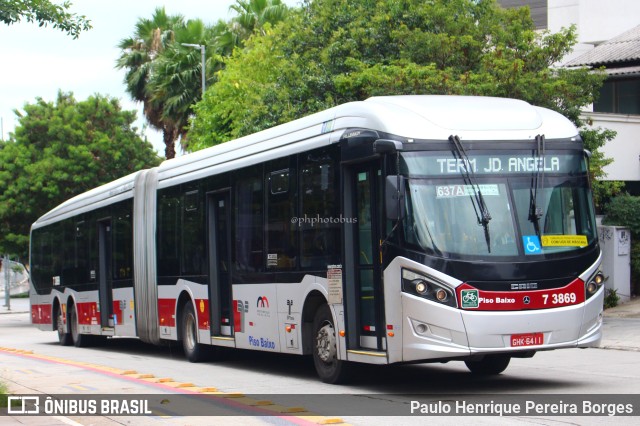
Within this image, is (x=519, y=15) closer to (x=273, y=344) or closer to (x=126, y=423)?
(x=273, y=344)

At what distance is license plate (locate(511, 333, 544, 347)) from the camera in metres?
11.3

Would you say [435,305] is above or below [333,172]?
below

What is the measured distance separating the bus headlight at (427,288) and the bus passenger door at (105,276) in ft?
40.9

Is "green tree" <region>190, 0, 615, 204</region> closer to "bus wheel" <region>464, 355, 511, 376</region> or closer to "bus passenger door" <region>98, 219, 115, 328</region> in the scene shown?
"bus passenger door" <region>98, 219, 115, 328</region>

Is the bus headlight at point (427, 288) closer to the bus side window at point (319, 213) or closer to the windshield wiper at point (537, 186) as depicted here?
the windshield wiper at point (537, 186)

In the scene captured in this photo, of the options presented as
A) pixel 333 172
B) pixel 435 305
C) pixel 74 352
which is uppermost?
pixel 333 172

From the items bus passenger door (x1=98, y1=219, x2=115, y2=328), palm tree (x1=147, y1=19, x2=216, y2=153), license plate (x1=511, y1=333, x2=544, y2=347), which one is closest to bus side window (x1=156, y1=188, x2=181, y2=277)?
bus passenger door (x1=98, y1=219, x2=115, y2=328)

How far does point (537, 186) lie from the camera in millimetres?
11922

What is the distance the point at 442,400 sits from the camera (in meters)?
11.5

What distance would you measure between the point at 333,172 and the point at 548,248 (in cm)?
287

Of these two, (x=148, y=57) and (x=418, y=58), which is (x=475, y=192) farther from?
(x=148, y=57)

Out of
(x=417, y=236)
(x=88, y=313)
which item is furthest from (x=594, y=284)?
(x=88, y=313)

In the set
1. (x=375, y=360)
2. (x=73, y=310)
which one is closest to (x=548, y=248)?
(x=375, y=360)

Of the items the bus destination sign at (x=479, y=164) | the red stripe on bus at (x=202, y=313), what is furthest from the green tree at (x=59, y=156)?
the bus destination sign at (x=479, y=164)
